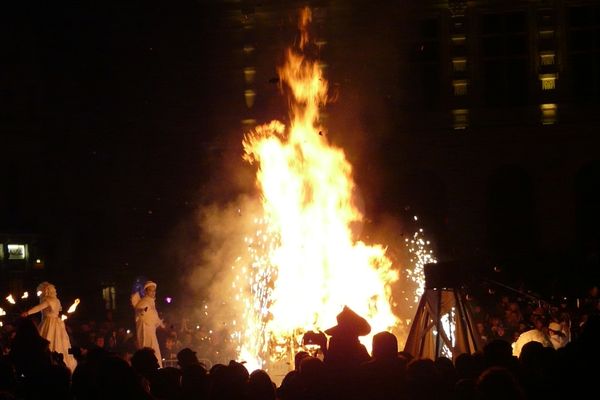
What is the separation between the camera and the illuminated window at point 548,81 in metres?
27.7

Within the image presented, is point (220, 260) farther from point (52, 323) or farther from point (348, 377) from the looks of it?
point (348, 377)

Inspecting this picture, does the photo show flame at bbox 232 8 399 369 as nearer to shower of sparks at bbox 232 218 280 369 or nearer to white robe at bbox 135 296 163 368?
shower of sparks at bbox 232 218 280 369

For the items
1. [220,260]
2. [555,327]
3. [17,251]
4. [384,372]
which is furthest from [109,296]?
[384,372]

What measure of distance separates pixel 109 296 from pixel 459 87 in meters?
12.2

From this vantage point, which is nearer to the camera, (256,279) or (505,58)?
(256,279)

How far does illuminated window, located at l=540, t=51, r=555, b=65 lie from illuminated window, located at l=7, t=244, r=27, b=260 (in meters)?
16.9

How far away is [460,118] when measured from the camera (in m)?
27.8

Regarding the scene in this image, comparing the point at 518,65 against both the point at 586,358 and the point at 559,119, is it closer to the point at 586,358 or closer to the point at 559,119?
the point at 559,119

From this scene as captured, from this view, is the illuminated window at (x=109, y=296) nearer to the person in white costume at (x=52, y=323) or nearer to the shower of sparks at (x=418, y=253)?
the shower of sparks at (x=418, y=253)

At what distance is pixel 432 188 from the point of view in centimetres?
2772

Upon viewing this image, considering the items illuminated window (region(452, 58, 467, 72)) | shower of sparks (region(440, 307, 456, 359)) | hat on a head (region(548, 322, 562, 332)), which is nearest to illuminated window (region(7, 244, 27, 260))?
illuminated window (region(452, 58, 467, 72))

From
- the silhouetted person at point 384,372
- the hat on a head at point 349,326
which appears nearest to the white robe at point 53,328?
the hat on a head at point 349,326

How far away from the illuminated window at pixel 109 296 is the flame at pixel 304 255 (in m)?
4.19

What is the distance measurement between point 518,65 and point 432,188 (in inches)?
177
